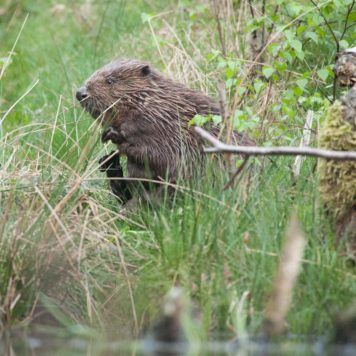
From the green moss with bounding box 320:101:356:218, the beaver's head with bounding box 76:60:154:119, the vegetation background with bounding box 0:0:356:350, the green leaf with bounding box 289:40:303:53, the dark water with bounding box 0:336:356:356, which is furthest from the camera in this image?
the beaver's head with bounding box 76:60:154:119

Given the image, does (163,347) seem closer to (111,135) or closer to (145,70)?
(111,135)

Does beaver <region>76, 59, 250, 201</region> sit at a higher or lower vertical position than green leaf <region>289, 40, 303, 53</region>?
lower

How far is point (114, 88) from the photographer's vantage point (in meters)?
6.22

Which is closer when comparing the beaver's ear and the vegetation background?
the vegetation background

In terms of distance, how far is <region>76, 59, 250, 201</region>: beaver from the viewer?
19.4 ft

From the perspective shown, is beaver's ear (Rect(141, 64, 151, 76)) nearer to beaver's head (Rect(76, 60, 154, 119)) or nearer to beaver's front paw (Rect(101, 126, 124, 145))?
beaver's head (Rect(76, 60, 154, 119))

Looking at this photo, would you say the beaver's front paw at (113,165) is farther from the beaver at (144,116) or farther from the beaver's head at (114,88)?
the beaver's head at (114,88)

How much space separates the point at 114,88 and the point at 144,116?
288 mm

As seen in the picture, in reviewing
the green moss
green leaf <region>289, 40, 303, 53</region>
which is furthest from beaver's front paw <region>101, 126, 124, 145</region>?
the green moss

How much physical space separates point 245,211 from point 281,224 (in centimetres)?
18

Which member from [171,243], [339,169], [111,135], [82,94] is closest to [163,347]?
[171,243]

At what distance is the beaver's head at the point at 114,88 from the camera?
6.18 metres

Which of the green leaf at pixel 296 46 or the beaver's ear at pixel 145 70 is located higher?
the green leaf at pixel 296 46

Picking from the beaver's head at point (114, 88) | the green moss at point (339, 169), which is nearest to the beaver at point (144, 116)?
the beaver's head at point (114, 88)
